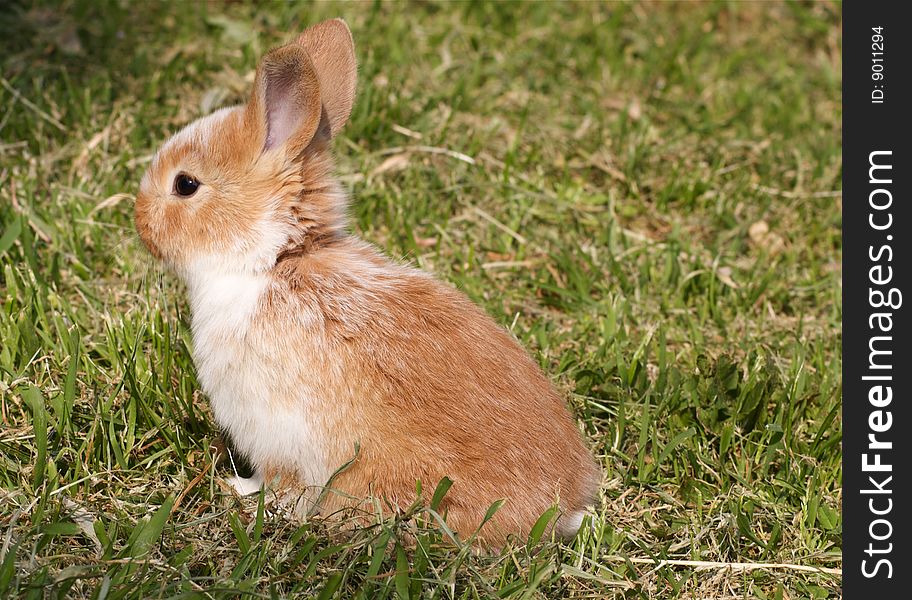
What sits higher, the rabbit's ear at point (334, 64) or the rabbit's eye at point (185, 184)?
the rabbit's ear at point (334, 64)

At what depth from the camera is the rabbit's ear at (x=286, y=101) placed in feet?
10.2

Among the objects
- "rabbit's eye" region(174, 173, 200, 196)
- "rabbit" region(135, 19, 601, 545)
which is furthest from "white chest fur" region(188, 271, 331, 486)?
"rabbit's eye" region(174, 173, 200, 196)

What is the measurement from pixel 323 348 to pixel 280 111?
2.61 ft

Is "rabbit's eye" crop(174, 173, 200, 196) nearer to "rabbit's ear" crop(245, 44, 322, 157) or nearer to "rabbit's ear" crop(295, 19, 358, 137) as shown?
"rabbit's ear" crop(245, 44, 322, 157)

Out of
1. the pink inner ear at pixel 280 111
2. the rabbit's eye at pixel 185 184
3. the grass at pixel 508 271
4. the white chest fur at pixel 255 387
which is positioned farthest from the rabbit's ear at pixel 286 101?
the grass at pixel 508 271

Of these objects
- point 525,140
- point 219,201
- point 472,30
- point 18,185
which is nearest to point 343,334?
point 219,201

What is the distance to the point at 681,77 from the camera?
5.96 metres

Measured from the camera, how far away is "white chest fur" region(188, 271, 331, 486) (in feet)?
9.86

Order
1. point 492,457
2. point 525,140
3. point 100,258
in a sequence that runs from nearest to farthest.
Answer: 1. point 492,457
2. point 100,258
3. point 525,140

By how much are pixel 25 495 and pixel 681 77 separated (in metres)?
4.31

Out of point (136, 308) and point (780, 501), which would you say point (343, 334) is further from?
point (780, 501)

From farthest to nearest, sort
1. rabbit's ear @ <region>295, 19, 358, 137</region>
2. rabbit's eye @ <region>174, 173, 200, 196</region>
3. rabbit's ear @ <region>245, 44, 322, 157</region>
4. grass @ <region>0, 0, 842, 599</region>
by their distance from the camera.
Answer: rabbit's ear @ <region>295, 19, 358, 137</region>
rabbit's eye @ <region>174, 173, 200, 196</region>
rabbit's ear @ <region>245, 44, 322, 157</region>
grass @ <region>0, 0, 842, 599</region>

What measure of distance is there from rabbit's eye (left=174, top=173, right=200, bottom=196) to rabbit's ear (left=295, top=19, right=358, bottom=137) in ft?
1.64

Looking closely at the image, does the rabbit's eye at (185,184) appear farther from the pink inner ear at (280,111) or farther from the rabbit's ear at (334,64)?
the rabbit's ear at (334,64)
